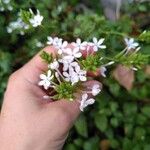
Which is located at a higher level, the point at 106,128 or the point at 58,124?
the point at 58,124

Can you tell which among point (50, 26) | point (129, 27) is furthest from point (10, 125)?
point (129, 27)

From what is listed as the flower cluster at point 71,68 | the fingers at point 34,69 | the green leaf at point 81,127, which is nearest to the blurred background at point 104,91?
the green leaf at point 81,127

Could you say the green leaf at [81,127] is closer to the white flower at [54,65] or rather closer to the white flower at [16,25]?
the white flower at [16,25]

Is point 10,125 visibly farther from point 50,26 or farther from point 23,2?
point 23,2

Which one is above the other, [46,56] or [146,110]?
[46,56]

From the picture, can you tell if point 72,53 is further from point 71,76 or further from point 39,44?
point 39,44

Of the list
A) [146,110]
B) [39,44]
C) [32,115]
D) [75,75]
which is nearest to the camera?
[75,75]

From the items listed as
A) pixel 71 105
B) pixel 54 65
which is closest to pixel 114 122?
pixel 71 105

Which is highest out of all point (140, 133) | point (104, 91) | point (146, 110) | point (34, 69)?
point (34, 69)

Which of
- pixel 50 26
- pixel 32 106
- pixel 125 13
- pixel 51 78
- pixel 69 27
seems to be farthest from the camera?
pixel 125 13

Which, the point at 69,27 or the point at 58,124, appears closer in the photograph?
the point at 58,124
